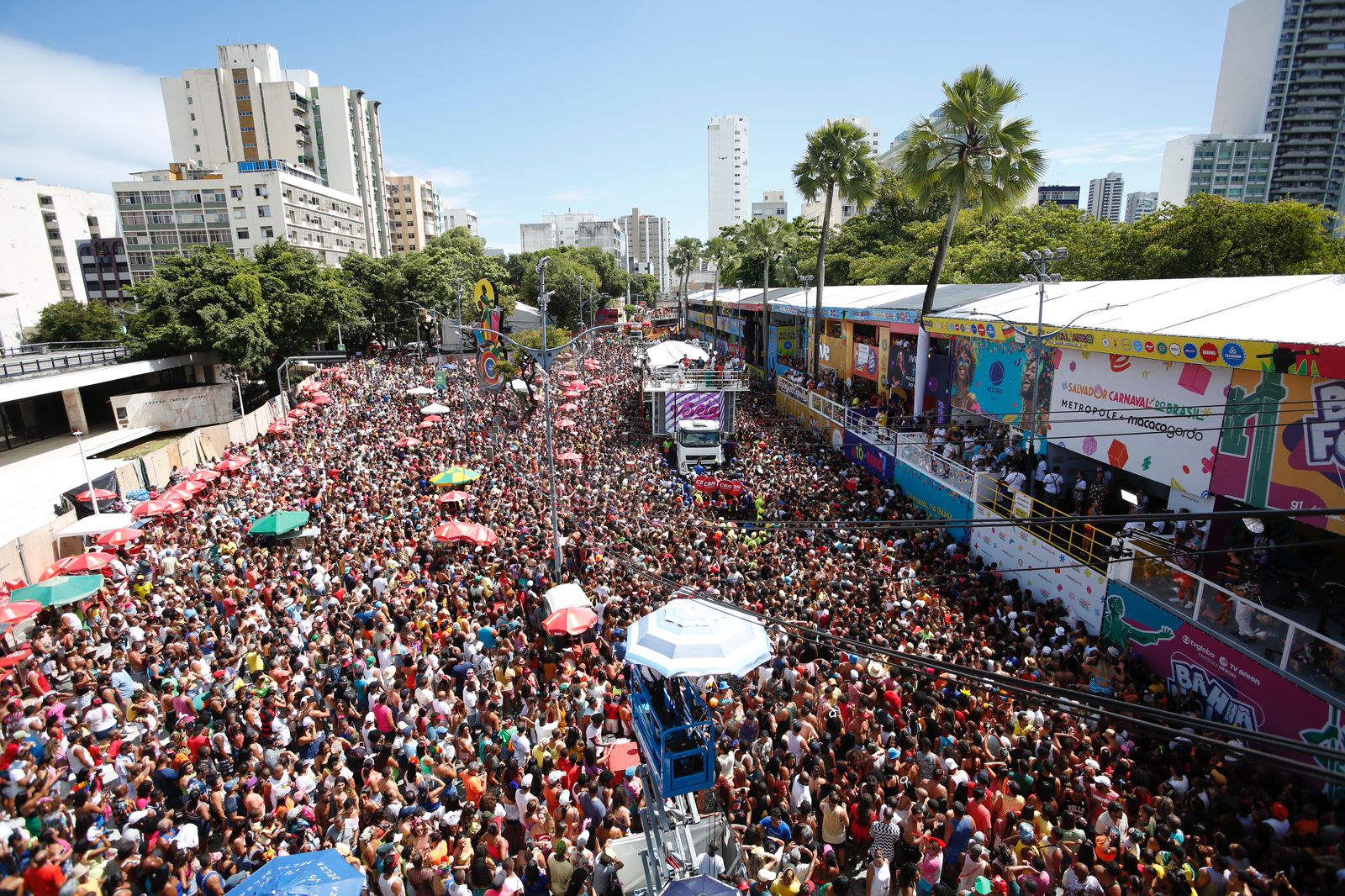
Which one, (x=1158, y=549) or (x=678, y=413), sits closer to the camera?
(x=1158, y=549)

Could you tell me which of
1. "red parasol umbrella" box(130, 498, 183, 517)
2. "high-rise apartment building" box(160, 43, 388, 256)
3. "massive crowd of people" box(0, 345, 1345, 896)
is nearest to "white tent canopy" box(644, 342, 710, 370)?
"massive crowd of people" box(0, 345, 1345, 896)

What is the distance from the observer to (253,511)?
1856 centimetres

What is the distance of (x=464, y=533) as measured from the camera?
15.2m

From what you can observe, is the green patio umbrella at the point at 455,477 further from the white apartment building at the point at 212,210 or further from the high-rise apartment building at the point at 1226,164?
the high-rise apartment building at the point at 1226,164

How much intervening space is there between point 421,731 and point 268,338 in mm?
37029

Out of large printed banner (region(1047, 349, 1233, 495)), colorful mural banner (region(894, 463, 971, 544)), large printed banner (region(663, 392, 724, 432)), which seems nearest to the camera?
large printed banner (region(1047, 349, 1233, 495))

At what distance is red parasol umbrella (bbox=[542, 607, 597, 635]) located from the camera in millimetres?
11492

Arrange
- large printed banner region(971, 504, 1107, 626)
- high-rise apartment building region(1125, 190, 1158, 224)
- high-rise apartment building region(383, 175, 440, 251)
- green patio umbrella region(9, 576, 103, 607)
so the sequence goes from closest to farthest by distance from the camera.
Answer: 1. green patio umbrella region(9, 576, 103, 607)
2. large printed banner region(971, 504, 1107, 626)
3. high-rise apartment building region(383, 175, 440, 251)
4. high-rise apartment building region(1125, 190, 1158, 224)

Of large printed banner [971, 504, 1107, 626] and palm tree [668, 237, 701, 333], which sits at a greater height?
palm tree [668, 237, 701, 333]

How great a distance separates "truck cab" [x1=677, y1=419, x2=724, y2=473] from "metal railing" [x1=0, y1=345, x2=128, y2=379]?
28118 millimetres

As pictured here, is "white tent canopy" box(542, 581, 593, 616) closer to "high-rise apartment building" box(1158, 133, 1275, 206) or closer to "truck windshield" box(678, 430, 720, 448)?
"truck windshield" box(678, 430, 720, 448)

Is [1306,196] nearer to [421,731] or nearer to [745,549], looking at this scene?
[745,549]

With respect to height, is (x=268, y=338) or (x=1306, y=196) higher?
(x=1306, y=196)

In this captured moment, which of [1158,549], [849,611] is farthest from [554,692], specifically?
[1158,549]
